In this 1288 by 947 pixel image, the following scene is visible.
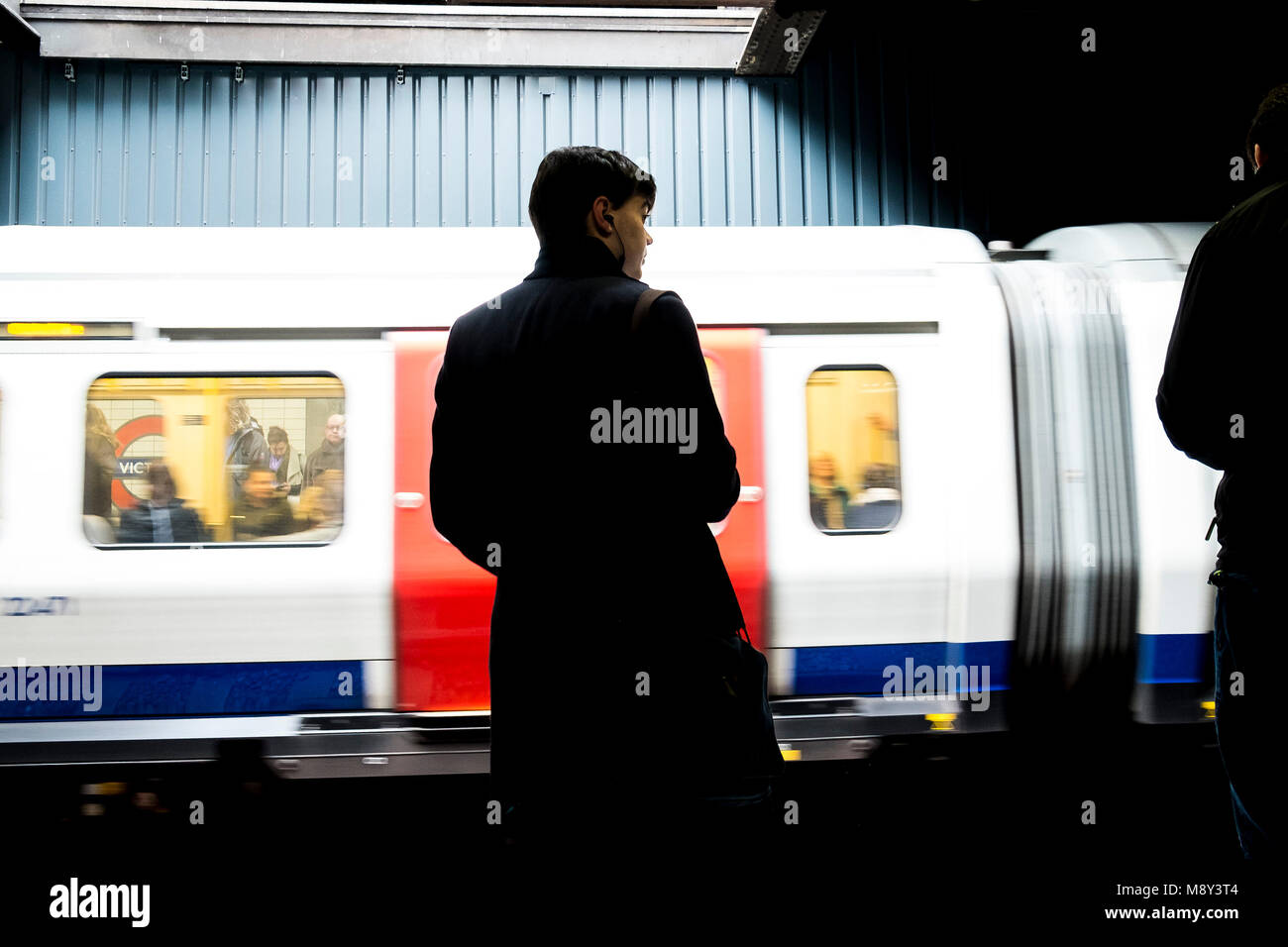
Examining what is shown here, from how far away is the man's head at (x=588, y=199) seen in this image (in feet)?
5.55

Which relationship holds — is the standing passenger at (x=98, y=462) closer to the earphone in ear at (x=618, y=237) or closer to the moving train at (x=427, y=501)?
the moving train at (x=427, y=501)

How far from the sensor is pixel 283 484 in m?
3.48

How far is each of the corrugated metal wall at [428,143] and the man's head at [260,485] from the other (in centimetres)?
333

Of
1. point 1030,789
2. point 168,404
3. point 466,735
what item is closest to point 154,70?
point 168,404

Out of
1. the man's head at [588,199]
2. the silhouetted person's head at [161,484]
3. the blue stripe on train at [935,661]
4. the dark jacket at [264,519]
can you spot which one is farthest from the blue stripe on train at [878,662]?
the silhouetted person's head at [161,484]

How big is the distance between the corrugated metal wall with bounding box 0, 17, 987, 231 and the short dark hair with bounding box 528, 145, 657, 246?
16.0 ft

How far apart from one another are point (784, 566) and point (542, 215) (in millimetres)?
2122

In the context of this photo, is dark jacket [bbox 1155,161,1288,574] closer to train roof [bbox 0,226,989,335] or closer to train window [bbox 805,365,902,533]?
train window [bbox 805,365,902,533]

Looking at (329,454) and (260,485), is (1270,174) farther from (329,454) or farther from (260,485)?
(260,485)

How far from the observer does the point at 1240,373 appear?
5.52ft

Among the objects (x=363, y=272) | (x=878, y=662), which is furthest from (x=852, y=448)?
(x=363, y=272)

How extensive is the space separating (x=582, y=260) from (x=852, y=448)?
2.20 metres

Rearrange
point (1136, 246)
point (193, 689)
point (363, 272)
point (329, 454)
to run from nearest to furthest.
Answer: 1. point (193, 689)
2. point (329, 454)
3. point (363, 272)
4. point (1136, 246)

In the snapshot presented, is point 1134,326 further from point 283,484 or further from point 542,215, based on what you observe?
→ point 283,484
